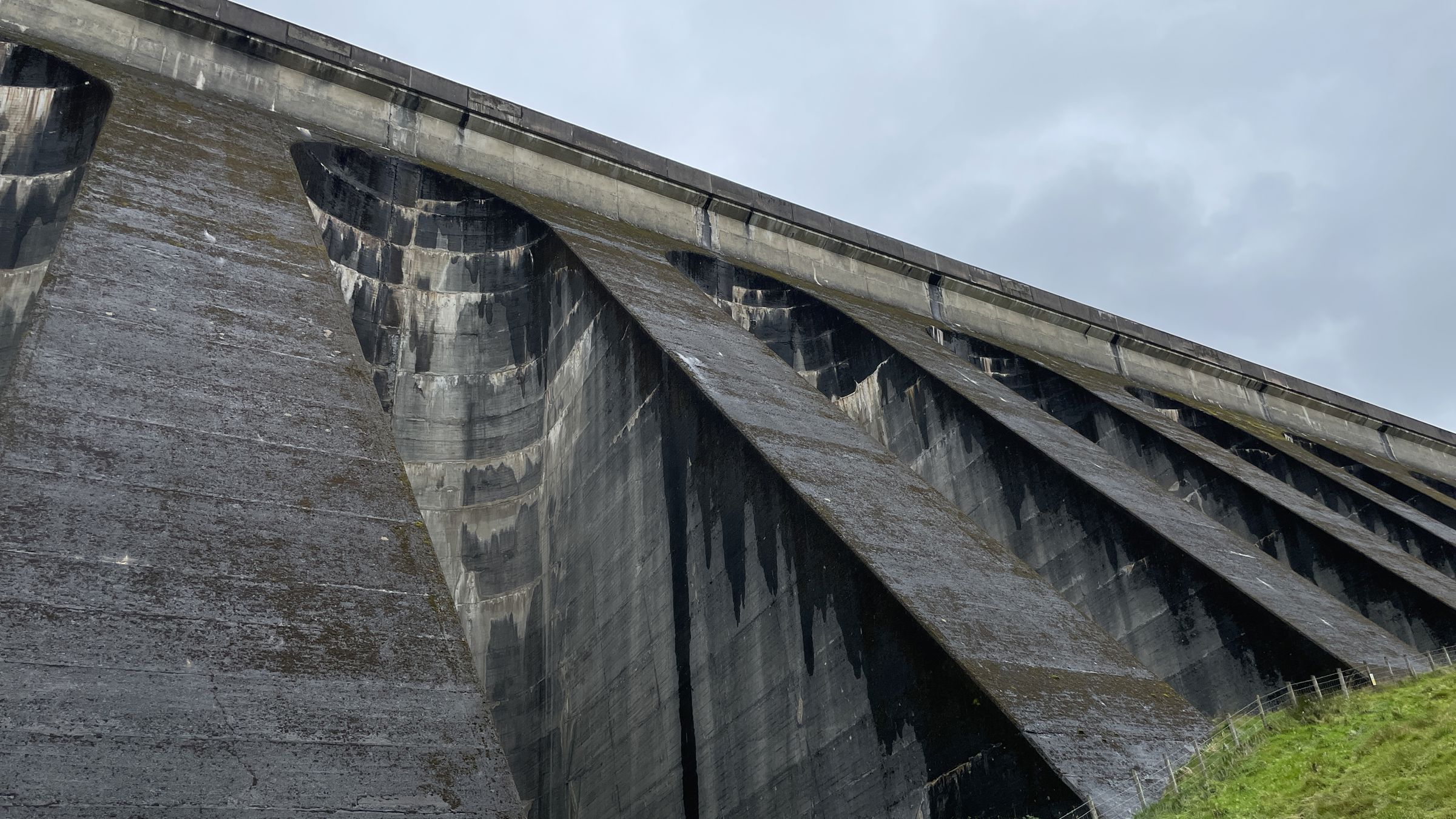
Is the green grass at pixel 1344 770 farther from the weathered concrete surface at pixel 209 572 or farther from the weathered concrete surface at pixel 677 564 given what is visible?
the weathered concrete surface at pixel 209 572

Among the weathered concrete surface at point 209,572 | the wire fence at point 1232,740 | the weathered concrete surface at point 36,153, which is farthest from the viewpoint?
the weathered concrete surface at point 36,153

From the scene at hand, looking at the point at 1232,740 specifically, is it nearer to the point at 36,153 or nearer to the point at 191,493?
the point at 191,493

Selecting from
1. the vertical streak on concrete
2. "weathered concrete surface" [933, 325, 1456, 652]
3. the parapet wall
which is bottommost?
the vertical streak on concrete

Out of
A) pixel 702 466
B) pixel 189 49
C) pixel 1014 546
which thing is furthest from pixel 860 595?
pixel 189 49

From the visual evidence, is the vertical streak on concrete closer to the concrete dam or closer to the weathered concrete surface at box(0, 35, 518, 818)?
the concrete dam

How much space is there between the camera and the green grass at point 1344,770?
5.27 meters

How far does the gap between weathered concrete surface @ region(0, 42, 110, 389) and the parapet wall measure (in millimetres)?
748

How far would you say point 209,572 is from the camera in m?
4.88

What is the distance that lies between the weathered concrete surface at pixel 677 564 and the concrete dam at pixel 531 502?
35 millimetres

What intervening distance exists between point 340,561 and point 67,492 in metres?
1.13

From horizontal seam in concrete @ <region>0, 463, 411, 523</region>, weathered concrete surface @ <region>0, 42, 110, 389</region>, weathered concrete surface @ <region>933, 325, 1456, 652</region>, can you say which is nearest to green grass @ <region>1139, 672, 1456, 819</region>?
horizontal seam in concrete @ <region>0, 463, 411, 523</region>

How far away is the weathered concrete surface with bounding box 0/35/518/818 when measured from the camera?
4125mm

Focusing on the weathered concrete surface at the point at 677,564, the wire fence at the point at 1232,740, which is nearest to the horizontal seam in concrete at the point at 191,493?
the weathered concrete surface at the point at 677,564

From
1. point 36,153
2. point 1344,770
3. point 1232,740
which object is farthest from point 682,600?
point 36,153
